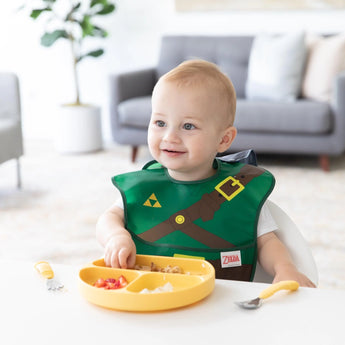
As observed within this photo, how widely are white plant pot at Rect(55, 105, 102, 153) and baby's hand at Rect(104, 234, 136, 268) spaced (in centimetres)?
352

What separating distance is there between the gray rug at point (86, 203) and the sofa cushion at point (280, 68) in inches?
19.2

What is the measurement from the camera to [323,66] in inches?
152

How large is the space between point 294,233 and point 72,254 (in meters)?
1.46

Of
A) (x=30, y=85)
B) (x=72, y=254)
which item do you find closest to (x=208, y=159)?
A: (x=72, y=254)

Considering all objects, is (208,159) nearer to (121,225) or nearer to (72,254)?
(121,225)

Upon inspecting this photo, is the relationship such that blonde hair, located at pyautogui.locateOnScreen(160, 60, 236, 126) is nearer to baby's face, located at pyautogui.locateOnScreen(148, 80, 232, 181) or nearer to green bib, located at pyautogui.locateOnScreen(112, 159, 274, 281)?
baby's face, located at pyautogui.locateOnScreen(148, 80, 232, 181)

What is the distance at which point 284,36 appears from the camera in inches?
157

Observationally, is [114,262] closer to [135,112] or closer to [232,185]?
[232,185]

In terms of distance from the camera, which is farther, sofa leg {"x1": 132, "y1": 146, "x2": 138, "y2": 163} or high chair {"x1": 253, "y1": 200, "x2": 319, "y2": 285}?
sofa leg {"x1": 132, "y1": 146, "x2": 138, "y2": 163}

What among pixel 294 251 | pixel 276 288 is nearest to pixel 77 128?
pixel 294 251

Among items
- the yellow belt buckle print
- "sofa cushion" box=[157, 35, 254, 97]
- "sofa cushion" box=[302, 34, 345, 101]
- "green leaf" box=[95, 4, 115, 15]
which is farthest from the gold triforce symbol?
"green leaf" box=[95, 4, 115, 15]

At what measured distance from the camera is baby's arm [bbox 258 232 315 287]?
98 centimetres

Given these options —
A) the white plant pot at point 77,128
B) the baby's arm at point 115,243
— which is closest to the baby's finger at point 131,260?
the baby's arm at point 115,243

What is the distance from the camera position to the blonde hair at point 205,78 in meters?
1.04
